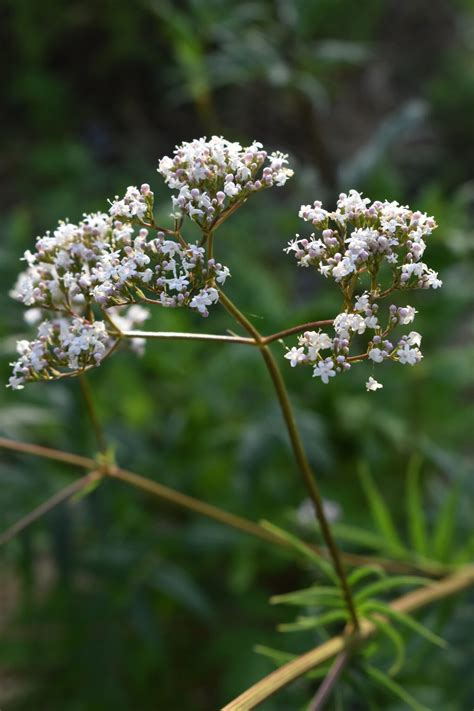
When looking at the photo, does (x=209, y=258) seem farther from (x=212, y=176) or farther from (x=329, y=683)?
(x=329, y=683)

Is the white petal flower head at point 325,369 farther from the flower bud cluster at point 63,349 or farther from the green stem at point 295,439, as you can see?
the flower bud cluster at point 63,349

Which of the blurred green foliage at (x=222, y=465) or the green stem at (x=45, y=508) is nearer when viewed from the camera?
the green stem at (x=45, y=508)

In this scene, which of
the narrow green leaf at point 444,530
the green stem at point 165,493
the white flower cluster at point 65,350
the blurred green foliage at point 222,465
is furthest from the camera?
the blurred green foliage at point 222,465

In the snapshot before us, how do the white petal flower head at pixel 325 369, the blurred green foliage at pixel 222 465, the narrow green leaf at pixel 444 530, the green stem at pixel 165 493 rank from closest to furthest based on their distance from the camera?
the white petal flower head at pixel 325 369 → the green stem at pixel 165 493 → the narrow green leaf at pixel 444 530 → the blurred green foliage at pixel 222 465

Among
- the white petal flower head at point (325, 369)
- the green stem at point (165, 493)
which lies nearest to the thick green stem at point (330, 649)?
the green stem at point (165, 493)

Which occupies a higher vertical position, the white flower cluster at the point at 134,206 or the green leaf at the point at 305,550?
the white flower cluster at the point at 134,206
